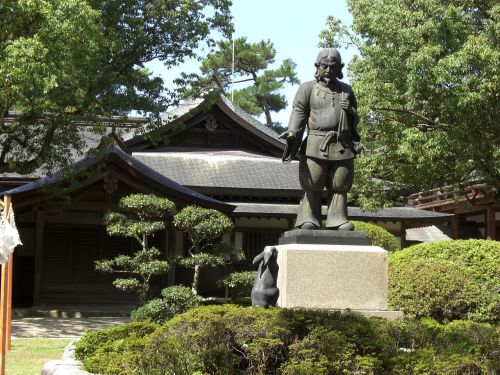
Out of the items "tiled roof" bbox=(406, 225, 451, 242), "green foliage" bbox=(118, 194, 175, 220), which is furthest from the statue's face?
"tiled roof" bbox=(406, 225, 451, 242)

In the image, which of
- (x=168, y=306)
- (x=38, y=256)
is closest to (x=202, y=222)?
(x=168, y=306)

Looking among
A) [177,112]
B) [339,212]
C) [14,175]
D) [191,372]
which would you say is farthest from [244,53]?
[191,372]

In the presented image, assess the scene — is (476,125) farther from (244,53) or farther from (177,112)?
(244,53)

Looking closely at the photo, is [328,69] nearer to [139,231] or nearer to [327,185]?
[327,185]

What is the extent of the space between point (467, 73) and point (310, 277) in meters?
10.8

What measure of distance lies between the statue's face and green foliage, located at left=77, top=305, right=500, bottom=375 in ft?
10.3

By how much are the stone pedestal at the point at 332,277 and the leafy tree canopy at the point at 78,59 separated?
7720 mm

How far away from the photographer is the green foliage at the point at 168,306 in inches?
601

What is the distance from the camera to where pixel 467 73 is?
17.4 metres

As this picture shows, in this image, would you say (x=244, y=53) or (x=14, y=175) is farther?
(x=244, y=53)

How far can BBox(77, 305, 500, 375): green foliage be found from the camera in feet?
20.3

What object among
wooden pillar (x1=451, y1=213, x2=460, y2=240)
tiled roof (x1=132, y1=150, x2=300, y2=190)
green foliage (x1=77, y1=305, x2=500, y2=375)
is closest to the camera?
green foliage (x1=77, y1=305, x2=500, y2=375)

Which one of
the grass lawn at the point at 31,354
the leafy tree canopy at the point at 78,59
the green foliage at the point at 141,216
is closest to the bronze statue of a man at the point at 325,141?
the grass lawn at the point at 31,354

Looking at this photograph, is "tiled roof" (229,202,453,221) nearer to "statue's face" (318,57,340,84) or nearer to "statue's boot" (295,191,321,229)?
"statue's boot" (295,191,321,229)
